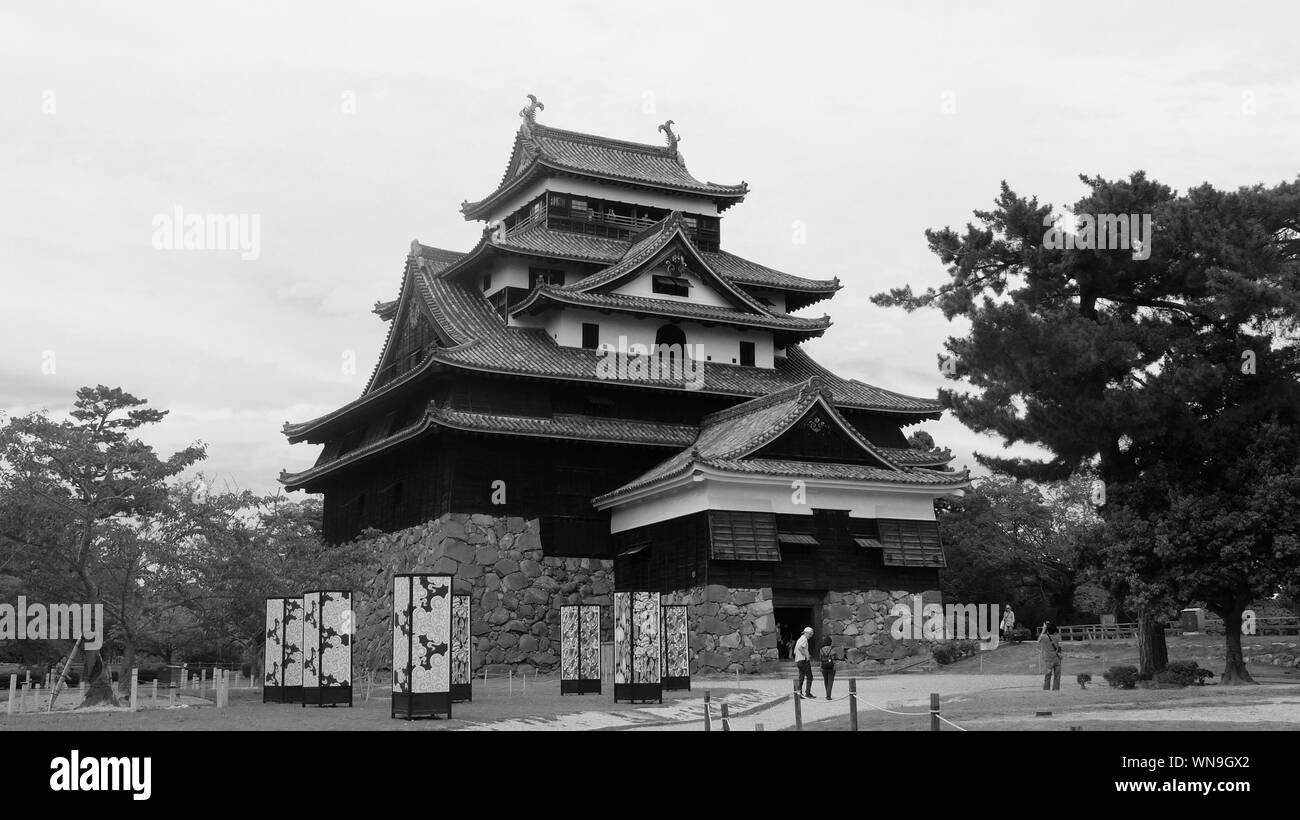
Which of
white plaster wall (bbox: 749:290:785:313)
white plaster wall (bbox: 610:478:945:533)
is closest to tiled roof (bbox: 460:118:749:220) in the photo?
white plaster wall (bbox: 749:290:785:313)

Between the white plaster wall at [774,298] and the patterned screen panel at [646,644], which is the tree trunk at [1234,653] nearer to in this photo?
the patterned screen panel at [646,644]

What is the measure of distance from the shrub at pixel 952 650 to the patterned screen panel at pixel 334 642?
67.8 feet

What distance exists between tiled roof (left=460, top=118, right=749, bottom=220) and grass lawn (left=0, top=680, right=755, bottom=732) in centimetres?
2743

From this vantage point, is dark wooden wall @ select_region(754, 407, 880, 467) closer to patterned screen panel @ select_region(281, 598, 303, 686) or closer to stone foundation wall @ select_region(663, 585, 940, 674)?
stone foundation wall @ select_region(663, 585, 940, 674)

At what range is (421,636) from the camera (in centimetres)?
2216

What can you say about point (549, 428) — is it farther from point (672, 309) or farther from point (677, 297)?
point (677, 297)

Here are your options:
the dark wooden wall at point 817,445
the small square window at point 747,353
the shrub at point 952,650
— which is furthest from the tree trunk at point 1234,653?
the small square window at point 747,353

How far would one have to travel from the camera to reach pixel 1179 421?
96.0ft

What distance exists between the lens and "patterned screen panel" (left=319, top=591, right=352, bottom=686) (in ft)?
83.3

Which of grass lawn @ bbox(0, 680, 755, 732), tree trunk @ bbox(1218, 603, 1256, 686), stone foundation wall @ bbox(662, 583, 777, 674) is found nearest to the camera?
grass lawn @ bbox(0, 680, 755, 732)

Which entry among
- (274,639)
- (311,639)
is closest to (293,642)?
(311,639)

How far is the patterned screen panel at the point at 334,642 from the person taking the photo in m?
25.4
